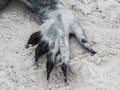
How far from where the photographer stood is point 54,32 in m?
2.37

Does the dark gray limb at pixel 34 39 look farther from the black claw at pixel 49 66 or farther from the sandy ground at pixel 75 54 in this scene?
the black claw at pixel 49 66

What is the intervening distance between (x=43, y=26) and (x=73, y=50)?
337 millimetres

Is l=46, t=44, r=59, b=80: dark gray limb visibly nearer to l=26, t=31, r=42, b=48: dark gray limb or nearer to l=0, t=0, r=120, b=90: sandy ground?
l=0, t=0, r=120, b=90: sandy ground

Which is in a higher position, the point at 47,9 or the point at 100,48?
the point at 47,9

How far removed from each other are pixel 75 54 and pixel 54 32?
0.81ft

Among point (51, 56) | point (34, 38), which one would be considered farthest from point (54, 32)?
point (51, 56)

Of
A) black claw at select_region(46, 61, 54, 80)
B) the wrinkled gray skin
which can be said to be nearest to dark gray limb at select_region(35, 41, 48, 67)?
the wrinkled gray skin

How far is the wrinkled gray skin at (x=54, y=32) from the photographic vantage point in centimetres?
221

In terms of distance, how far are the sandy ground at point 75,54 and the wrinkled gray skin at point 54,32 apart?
51 mm

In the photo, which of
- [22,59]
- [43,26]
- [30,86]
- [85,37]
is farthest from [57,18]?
[30,86]

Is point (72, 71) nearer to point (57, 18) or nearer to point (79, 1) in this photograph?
point (57, 18)

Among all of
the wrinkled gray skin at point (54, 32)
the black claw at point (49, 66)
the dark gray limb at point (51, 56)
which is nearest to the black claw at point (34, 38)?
the wrinkled gray skin at point (54, 32)

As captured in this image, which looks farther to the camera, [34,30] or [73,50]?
[34,30]

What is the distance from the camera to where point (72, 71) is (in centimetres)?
213
